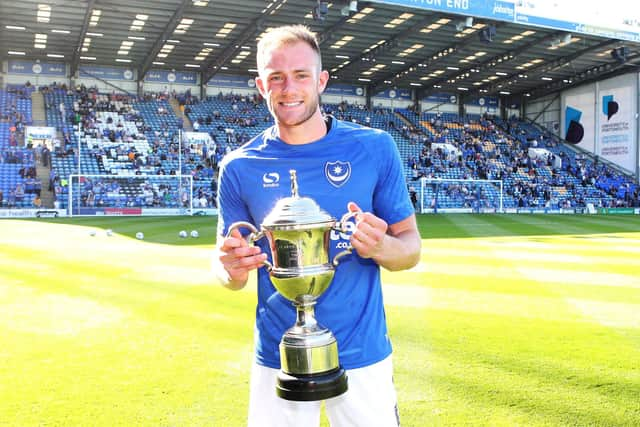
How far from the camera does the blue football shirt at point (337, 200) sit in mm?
2469

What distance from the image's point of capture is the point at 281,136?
259 cm

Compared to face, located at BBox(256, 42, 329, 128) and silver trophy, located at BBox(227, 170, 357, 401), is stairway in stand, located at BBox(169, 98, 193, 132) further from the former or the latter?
silver trophy, located at BBox(227, 170, 357, 401)

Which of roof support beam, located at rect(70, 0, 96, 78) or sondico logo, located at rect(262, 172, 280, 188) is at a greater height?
roof support beam, located at rect(70, 0, 96, 78)

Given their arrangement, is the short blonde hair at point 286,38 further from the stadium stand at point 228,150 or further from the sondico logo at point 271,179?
the stadium stand at point 228,150

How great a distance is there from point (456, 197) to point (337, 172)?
3920 centimetres

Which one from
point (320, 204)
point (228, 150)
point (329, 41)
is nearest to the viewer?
point (320, 204)

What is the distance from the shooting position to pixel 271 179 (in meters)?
2.55

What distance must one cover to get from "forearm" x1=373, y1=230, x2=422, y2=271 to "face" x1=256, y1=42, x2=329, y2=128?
63cm

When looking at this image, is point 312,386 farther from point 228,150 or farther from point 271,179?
point 228,150

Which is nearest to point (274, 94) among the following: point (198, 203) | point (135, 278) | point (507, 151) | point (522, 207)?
point (135, 278)

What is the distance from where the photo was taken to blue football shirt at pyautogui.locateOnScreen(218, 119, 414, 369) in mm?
2469

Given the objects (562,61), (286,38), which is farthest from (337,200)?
(562,61)

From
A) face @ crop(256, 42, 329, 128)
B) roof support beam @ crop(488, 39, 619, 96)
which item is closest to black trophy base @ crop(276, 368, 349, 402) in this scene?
face @ crop(256, 42, 329, 128)

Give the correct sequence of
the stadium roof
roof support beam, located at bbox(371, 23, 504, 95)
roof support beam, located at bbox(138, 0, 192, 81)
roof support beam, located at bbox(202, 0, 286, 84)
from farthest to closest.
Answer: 1. roof support beam, located at bbox(371, 23, 504, 95)
2. roof support beam, located at bbox(202, 0, 286, 84)
3. the stadium roof
4. roof support beam, located at bbox(138, 0, 192, 81)
